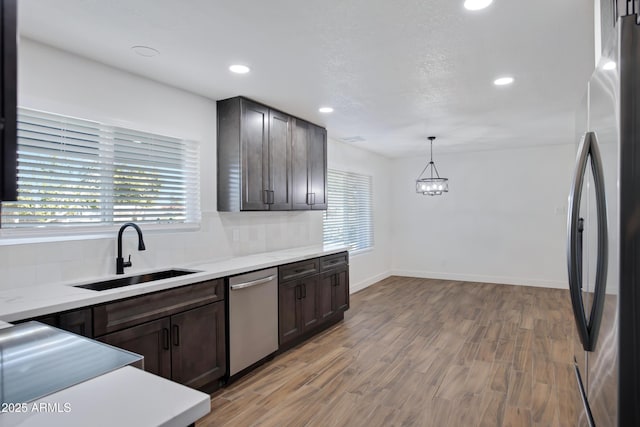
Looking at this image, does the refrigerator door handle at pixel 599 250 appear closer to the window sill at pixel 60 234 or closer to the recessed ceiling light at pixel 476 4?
the recessed ceiling light at pixel 476 4

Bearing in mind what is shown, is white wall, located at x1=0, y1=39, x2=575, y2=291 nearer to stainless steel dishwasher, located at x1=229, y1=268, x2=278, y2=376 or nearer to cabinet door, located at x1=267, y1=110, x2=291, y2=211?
cabinet door, located at x1=267, y1=110, x2=291, y2=211

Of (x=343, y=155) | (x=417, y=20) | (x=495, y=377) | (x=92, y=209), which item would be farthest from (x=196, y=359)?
(x=343, y=155)

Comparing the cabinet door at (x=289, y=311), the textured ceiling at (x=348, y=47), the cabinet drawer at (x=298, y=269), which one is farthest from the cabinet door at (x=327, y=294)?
the textured ceiling at (x=348, y=47)

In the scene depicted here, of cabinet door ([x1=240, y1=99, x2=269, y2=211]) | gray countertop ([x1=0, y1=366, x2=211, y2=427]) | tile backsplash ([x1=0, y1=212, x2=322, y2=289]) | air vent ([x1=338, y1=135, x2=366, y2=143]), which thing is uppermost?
air vent ([x1=338, y1=135, x2=366, y2=143])

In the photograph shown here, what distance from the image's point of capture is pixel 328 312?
4.21 m

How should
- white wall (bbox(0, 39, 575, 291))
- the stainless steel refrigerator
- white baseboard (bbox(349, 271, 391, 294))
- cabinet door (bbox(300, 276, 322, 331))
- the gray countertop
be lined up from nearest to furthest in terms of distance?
the gray countertop < the stainless steel refrigerator < white wall (bbox(0, 39, 575, 291)) < cabinet door (bbox(300, 276, 322, 331)) < white baseboard (bbox(349, 271, 391, 294))

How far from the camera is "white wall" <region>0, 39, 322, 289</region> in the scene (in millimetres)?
2311

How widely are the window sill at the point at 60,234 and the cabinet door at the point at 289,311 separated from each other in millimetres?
1225

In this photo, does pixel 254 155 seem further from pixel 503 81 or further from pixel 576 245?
pixel 576 245

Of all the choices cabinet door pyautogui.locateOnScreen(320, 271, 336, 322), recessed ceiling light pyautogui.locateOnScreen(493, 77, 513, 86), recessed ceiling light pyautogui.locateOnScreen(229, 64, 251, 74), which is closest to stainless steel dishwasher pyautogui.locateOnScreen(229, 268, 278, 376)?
cabinet door pyautogui.locateOnScreen(320, 271, 336, 322)

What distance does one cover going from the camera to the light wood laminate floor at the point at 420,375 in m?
2.47

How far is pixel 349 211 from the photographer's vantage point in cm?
626

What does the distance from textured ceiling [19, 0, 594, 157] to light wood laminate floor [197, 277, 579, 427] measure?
2440mm

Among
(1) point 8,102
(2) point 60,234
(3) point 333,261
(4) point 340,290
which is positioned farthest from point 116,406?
(4) point 340,290
